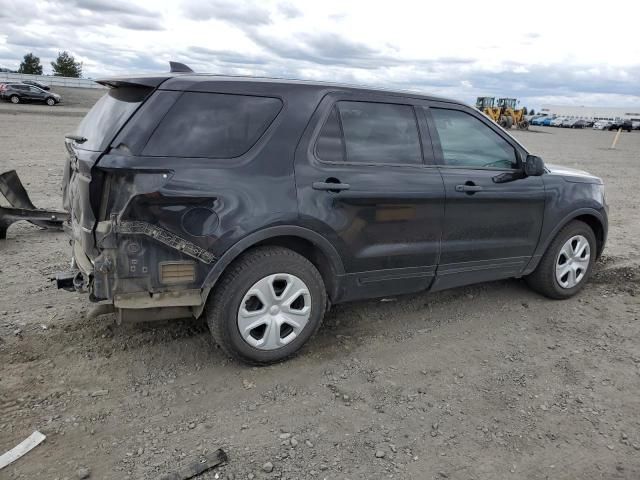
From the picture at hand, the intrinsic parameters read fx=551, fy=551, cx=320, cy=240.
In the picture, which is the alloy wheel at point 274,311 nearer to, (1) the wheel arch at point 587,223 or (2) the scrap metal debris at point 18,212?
(1) the wheel arch at point 587,223

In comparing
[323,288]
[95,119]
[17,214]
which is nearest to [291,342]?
[323,288]

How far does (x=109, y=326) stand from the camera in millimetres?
4203

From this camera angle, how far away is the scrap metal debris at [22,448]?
278 centimetres

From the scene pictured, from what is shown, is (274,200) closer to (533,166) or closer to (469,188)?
(469,188)

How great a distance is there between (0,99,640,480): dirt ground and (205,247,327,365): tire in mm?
185

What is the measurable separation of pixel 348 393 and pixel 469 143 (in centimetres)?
230

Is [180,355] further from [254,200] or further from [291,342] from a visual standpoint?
[254,200]

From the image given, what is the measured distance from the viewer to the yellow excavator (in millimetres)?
43406

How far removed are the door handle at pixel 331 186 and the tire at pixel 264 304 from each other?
48cm

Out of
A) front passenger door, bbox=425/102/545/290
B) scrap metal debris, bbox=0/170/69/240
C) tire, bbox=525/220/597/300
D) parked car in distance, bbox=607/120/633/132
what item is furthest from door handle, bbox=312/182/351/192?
parked car in distance, bbox=607/120/633/132

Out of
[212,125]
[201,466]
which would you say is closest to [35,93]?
[212,125]

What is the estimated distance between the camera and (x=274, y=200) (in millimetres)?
3537

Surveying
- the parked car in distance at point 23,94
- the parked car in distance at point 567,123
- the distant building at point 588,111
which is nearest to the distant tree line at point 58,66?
the parked car in distance at point 23,94

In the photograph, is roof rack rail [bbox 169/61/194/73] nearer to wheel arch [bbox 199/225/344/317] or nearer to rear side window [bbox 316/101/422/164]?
rear side window [bbox 316/101/422/164]
